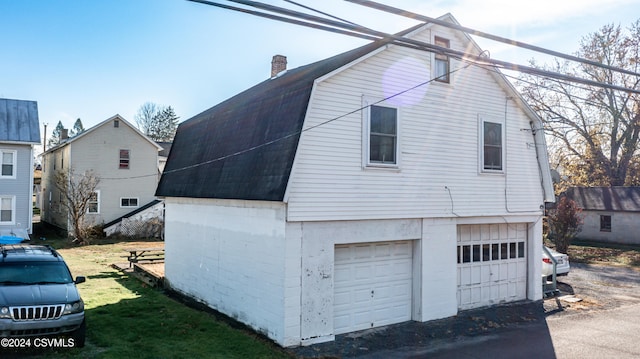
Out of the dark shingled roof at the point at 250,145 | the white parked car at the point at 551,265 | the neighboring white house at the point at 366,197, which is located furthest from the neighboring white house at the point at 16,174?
the white parked car at the point at 551,265

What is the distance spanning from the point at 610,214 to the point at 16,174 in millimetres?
38815

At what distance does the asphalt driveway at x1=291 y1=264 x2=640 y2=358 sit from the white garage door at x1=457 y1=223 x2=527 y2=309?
0.42 m

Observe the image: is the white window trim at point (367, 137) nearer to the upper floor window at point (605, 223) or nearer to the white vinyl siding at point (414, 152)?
the white vinyl siding at point (414, 152)

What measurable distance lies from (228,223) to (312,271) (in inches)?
131

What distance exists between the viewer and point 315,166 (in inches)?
425

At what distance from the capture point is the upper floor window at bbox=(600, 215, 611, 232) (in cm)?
3325

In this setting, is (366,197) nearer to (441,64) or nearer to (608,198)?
(441,64)

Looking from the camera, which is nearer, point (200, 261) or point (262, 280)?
point (262, 280)

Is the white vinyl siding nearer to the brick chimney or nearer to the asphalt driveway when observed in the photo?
the asphalt driveway

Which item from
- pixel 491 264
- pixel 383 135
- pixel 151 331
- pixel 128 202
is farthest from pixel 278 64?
pixel 128 202

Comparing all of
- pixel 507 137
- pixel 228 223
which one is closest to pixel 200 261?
pixel 228 223

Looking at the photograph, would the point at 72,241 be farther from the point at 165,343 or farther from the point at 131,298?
the point at 165,343

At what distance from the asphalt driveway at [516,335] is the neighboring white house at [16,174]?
2348cm

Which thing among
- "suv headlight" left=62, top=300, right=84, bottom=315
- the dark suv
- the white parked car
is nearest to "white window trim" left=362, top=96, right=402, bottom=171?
"suv headlight" left=62, top=300, right=84, bottom=315
